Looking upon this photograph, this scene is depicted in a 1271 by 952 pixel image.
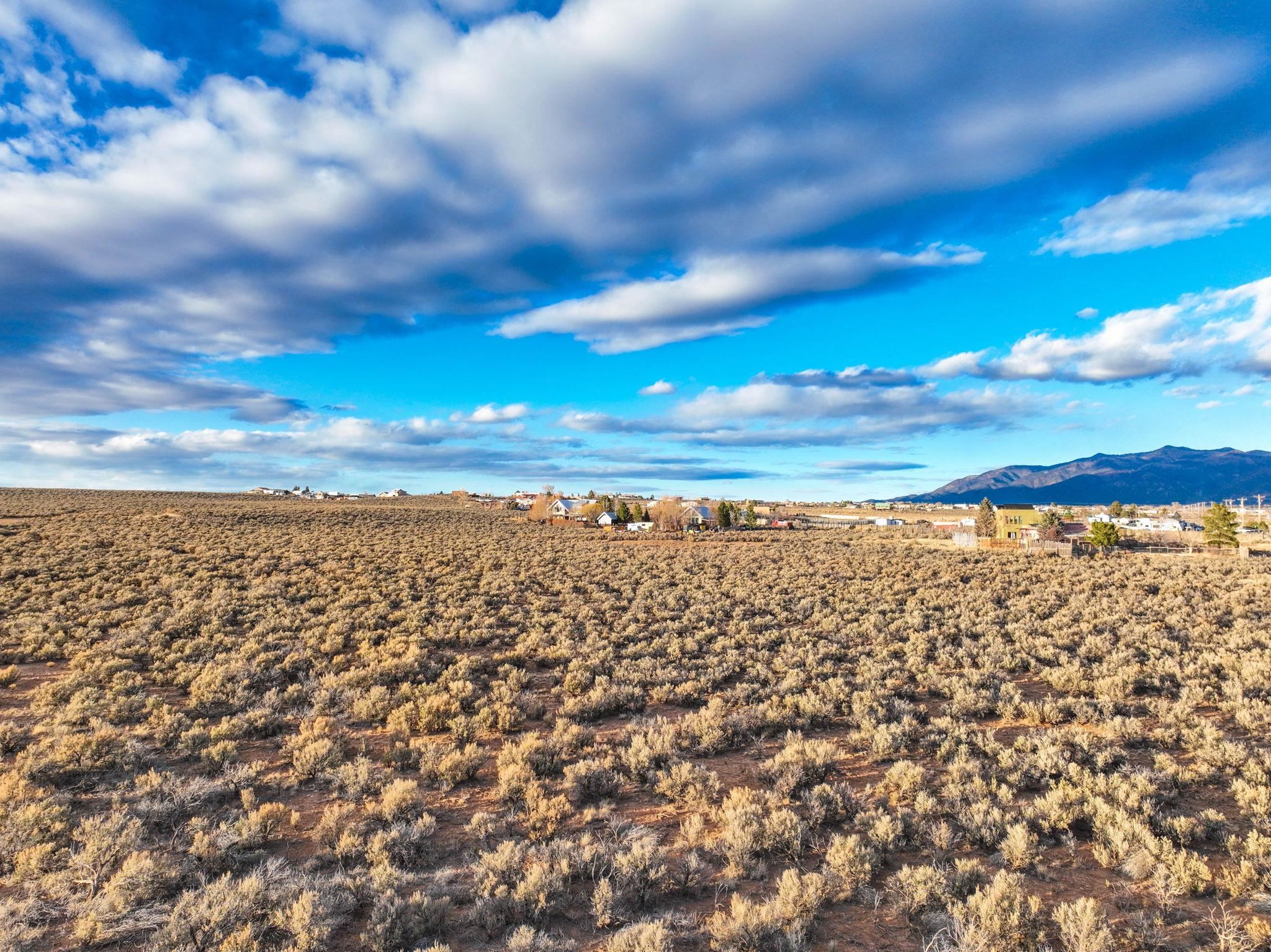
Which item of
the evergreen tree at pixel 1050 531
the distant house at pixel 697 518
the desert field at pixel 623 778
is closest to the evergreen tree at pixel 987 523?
the evergreen tree at pixel 1050 531

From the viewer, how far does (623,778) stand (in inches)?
282

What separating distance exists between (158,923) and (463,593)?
15.1m

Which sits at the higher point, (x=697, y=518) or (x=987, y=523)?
(x=697, y=518)

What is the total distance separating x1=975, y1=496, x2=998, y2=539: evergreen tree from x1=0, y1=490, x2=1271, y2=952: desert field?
53.2 metres

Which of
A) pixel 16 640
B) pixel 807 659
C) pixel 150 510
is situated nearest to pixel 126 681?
pixel 16 640

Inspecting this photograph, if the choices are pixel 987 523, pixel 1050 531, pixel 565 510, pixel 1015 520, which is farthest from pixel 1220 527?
pixel 565 510

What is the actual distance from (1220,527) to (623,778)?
55.0 m

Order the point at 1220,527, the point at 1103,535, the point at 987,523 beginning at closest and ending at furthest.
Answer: the point at 1103,535, the point at 1220,527, the point at 987,523

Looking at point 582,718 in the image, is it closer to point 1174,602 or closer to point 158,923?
point 158,923

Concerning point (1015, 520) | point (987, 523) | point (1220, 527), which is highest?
point (1220, 527)

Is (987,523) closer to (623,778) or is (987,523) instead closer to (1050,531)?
(1050,531)

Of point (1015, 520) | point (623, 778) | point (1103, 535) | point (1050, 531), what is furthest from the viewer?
point (1015, 520)

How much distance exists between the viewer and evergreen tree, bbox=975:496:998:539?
6588cm

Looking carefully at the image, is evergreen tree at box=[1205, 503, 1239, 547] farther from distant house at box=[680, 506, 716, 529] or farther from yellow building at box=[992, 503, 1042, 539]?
distant house at box=[680, 506, 716, 529]
